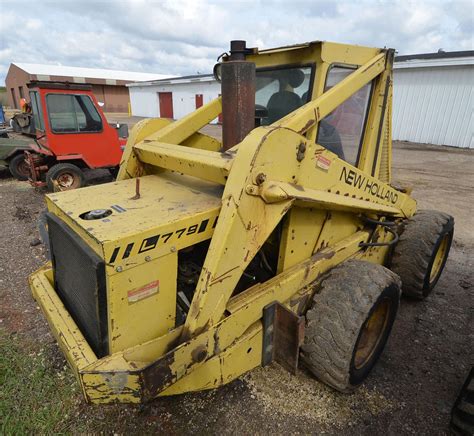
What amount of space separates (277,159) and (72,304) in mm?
1502

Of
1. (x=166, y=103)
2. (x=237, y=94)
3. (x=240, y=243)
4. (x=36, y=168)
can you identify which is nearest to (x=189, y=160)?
(x=237, y=94)

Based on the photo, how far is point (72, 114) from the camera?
7.24 metres

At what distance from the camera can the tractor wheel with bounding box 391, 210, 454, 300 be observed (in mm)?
3312

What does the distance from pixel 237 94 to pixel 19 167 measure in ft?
28.5

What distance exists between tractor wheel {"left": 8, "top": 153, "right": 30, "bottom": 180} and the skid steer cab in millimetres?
1522

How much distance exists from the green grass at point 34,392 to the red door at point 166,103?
2877 centimetres

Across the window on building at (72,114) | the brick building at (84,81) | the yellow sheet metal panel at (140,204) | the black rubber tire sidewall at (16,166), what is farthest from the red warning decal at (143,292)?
the brick building at (84,81)

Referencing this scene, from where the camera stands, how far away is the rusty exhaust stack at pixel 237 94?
7.16 feet

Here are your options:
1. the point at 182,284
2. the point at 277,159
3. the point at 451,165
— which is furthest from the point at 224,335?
the point at 451,165

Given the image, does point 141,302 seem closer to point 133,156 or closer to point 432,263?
point 133,156

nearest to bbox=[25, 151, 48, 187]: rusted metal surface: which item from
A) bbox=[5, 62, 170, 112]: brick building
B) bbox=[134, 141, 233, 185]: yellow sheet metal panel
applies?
bbox=[134, 141, 233, 185]: yellow sheet metal panel

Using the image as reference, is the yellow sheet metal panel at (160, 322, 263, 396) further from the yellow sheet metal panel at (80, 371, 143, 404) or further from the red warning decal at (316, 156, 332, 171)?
the red warning decal at (316, 156, 332, 171)

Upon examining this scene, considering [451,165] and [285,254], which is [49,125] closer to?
[285,254]

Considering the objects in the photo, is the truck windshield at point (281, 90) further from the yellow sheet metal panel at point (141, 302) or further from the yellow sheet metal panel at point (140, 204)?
the yellow sheet metal panel at point (141, 302)
